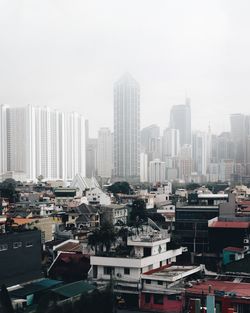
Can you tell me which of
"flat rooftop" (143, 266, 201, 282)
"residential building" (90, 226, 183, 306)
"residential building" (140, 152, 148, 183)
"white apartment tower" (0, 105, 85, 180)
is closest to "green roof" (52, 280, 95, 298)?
"residential building" (90, 226, 183, 306)

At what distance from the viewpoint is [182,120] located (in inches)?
1444

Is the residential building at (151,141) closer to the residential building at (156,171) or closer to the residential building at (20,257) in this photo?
the residential building at (156,171)

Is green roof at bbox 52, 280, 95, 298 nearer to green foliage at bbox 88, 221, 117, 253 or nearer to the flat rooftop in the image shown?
the flat rooftop

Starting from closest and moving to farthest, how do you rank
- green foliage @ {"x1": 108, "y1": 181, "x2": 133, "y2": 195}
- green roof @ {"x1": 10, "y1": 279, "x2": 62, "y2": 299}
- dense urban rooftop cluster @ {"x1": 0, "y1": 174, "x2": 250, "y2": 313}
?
dense urban rooftop cluster @ {"x1": 0, "y1": 174, "x2": 250, "y2": 313}
green roof @ {"x1": 10, "y1": 279, "x2": 62, "y2": 299}
green foliage @ {"x1": 108, "y1": 181, "x2": 133, "y2": 195}

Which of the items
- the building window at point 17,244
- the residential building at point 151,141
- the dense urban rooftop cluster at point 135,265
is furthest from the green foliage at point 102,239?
the residential building at point 151,141

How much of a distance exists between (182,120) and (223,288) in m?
31.7

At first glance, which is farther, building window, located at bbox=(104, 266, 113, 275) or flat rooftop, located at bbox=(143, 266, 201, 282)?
building window, located at bbox=(104, 266, 113, 275)

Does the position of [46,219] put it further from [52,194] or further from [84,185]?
[84,185]

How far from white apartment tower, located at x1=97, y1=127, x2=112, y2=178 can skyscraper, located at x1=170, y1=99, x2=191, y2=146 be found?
6.05 metres

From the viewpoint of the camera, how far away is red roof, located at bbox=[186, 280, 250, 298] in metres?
5.15

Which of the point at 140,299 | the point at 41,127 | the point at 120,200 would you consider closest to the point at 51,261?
the point at 140,299

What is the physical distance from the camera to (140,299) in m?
5.69

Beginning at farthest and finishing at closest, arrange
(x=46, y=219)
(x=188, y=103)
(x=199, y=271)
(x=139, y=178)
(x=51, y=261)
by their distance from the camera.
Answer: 1. (x=188, y=103)
2. (x=139, y=178)
3. (x=46, y=219)
4. (x=51, y=261)
5. (x=199, y=271)

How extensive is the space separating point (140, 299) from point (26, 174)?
66.5 feet
